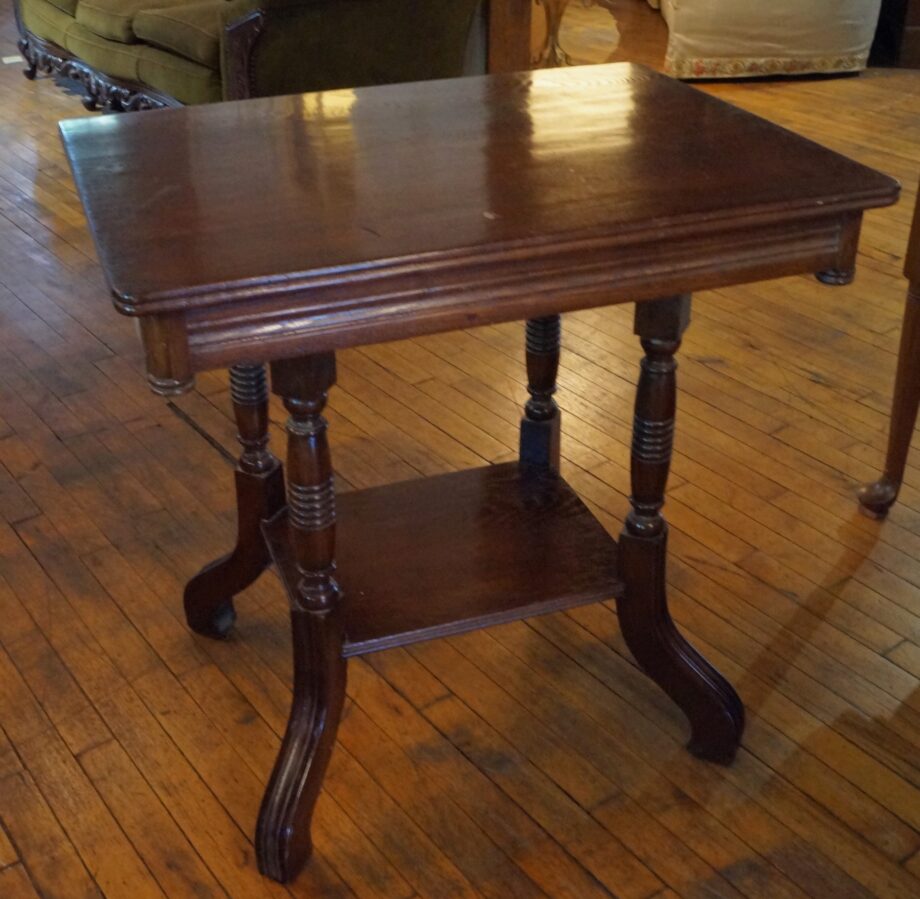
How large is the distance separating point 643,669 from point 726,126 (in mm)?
707

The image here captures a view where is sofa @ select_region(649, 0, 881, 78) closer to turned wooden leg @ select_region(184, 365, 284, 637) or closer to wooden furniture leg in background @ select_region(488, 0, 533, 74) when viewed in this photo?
wooden furniture leg in background @ select_region(488, 0, 533, 74)

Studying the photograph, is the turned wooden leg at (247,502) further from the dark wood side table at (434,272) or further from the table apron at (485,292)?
the table apron at (485,292)

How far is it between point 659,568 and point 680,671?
158 mm

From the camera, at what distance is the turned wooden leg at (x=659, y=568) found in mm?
1419

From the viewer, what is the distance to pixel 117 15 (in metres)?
4.05

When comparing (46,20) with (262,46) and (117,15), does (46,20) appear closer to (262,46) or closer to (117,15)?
(117,15)

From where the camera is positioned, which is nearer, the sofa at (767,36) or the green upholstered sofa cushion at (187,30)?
the green upholstered sofa cushion at (187,30)

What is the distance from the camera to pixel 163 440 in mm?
2414

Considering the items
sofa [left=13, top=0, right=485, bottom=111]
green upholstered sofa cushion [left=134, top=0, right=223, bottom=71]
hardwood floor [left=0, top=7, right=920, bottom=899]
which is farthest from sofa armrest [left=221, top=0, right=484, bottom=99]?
hardwood floor [left=0, top=7, right=920, bottom=899]

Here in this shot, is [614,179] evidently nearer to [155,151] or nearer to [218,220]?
[218,220]

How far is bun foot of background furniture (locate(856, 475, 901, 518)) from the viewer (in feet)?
6.97

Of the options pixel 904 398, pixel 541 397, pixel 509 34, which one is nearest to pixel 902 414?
pixel 904 398

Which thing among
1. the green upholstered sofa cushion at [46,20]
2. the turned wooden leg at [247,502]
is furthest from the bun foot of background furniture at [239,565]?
the green upholstered sofa cushion at [46,20]

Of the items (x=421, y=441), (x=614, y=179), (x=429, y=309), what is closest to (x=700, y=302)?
(x=421, y=441)
